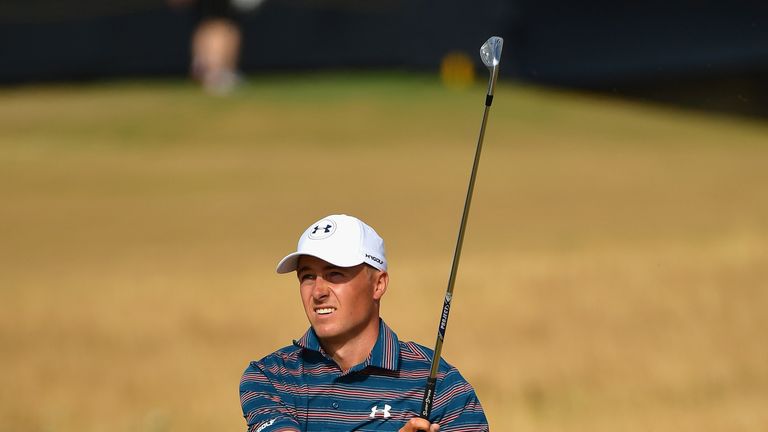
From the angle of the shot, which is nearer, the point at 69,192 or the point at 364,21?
the point at 69,192

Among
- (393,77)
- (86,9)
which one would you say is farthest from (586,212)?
(86,9)

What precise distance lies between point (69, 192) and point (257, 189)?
1947 millimetres

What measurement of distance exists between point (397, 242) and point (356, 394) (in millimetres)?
8876

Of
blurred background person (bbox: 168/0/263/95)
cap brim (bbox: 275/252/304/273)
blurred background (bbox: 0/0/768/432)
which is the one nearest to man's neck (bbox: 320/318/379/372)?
cap brim (bbox: 275/252/304/273)

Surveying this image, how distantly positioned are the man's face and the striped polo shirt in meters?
0.10

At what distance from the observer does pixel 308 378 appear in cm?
400

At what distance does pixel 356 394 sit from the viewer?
395 cm

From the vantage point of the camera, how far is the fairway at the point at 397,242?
353 inches

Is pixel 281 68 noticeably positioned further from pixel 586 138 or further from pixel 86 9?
pixel 586 138

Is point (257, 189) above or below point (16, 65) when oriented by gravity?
below

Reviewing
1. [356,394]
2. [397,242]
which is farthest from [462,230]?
[397,242]

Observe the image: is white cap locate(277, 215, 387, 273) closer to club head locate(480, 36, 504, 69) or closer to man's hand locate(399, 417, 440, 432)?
man's hand locate(399, 417, 440, 432)

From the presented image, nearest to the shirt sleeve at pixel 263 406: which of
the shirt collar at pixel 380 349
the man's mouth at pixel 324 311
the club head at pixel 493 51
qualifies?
the shirt collar at pixel 380 349

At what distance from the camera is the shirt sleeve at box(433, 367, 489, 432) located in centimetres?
395
